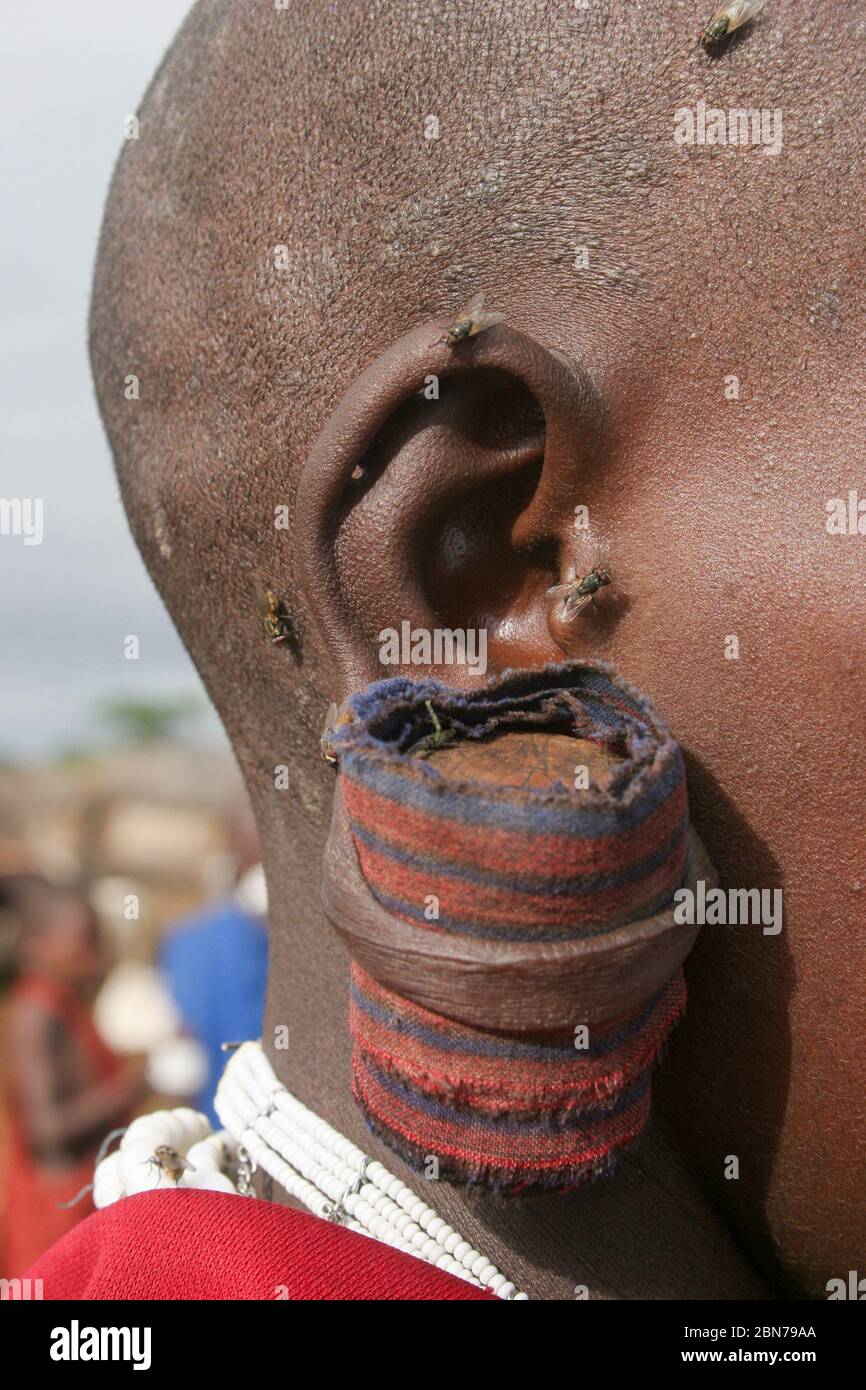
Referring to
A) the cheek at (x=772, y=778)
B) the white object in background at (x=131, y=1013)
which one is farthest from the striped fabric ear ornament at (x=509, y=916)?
the white object in background at (x=131, y=1013)

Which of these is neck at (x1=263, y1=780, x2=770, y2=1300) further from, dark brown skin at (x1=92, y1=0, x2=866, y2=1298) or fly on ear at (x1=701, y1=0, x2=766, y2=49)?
fly on ear at (x1=701, y1=0, x2=766, y2=49)

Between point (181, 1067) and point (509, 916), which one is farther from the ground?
point (509, 916)

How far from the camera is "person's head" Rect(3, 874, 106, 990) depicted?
5.95 m

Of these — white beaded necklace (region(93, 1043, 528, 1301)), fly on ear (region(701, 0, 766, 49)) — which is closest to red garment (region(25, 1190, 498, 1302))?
white beaded necklace (region(93, 1043, 528, 1301))

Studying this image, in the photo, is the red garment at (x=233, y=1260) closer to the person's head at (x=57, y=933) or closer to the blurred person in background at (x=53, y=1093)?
the blurred person in background at (x=53, y=1093)

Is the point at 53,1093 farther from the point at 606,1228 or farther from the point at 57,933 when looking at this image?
the point at 606,1228

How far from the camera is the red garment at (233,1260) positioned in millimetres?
1438

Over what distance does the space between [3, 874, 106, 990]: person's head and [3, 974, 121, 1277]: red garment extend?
1.05ft

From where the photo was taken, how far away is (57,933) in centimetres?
612

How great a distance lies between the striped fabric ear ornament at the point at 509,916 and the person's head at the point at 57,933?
489 cm

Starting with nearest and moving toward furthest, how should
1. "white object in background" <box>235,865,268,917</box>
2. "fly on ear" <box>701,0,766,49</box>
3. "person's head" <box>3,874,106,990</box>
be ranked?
"fly on ear" <box>701,0,766,49</box>, "white object in background" <box>235,865,268,917</box>, "person's head" <box>3,874,106,990</box>

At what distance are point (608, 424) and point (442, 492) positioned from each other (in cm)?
23

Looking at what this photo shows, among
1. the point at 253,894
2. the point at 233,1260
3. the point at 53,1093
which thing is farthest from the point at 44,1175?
the point at 233,1260
